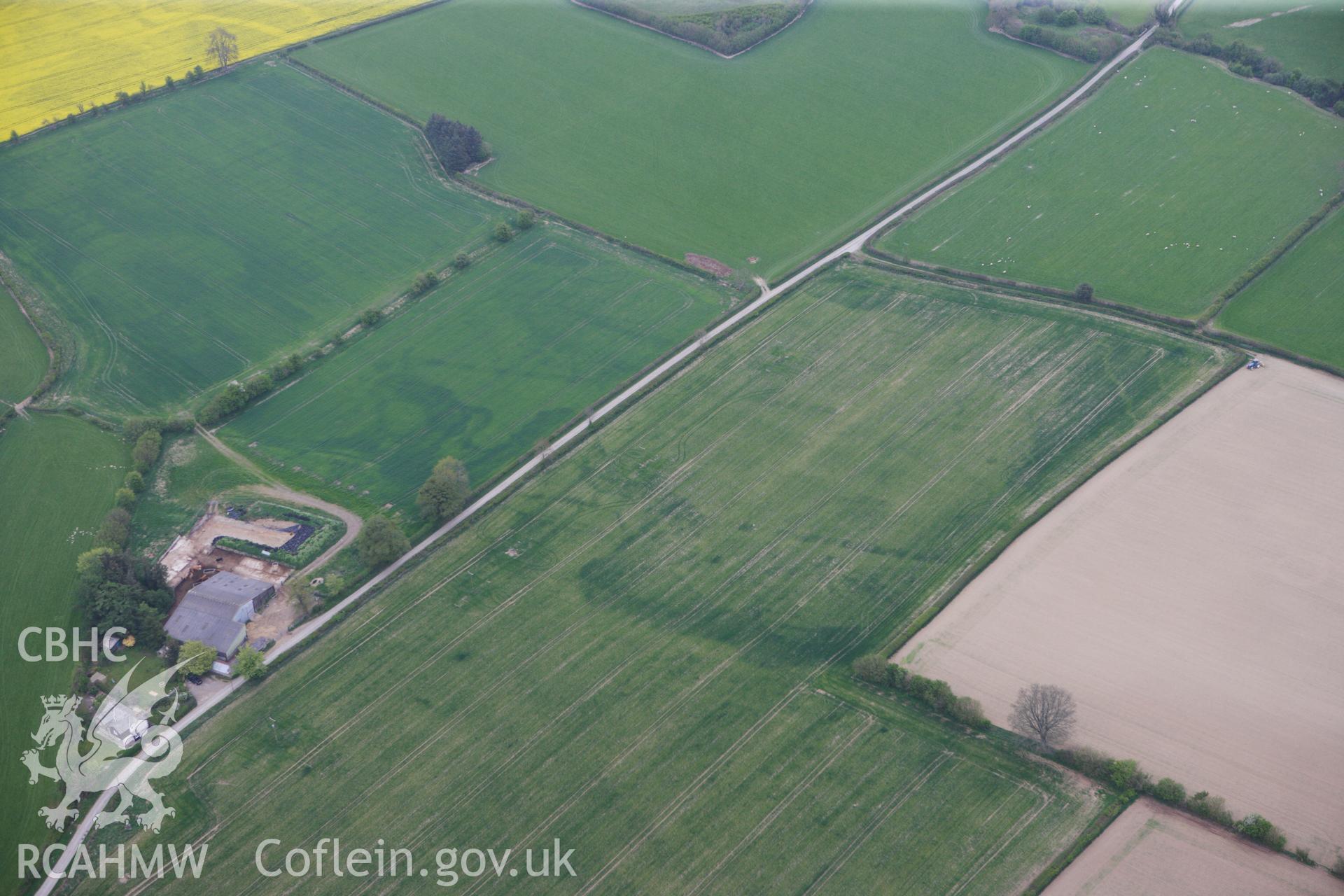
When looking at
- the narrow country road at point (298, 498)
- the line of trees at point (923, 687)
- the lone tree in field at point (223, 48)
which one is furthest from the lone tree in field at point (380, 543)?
the lone tree in field at point (223, 48)

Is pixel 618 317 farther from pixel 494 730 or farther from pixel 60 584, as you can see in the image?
pixel 60 584

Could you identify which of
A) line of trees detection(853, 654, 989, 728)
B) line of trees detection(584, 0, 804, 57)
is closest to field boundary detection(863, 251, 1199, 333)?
line of trees detection(853, 654, 989, 728)

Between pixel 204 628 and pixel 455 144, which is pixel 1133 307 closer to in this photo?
pixel 455 144

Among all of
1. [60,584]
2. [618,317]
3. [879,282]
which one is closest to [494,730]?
[60,584]

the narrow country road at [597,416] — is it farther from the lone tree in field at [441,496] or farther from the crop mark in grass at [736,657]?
the crop mark in grass at [736,657]

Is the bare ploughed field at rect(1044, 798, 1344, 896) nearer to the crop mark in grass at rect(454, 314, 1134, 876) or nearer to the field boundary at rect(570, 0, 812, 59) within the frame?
the crop mark in grass at rect(454, 314, 1134, 876)

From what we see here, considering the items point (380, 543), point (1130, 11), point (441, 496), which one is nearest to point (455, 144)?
point (441, 496)

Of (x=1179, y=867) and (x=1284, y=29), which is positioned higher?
(x=1284, y=29)
